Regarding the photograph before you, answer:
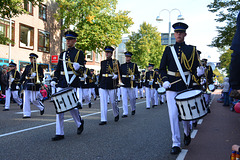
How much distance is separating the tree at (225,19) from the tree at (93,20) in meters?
9.35

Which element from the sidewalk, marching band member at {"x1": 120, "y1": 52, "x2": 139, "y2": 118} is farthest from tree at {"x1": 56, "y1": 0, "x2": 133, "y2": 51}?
the sidewalk

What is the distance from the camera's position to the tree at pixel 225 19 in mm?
22594

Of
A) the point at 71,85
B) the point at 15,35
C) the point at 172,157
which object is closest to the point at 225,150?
the point at 172,157

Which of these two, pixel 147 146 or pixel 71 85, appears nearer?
pixel 147 146

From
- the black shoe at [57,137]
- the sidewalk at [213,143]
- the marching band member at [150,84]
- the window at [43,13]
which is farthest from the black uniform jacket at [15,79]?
the window at [43,13]

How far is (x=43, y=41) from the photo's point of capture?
2905 centimetres

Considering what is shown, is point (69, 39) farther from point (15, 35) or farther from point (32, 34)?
point (32, 34)

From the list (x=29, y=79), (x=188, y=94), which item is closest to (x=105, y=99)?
(x=29, y=79)

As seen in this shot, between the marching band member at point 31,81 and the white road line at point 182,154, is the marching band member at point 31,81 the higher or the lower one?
the higher one

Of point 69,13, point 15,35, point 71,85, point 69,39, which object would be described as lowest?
point 71,85

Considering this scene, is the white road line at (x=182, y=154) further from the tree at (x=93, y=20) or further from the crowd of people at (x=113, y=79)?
the tree at (x=93, y=20)

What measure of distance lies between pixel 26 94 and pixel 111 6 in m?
21.1

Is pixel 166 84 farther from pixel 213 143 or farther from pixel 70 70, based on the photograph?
pixel 70 70

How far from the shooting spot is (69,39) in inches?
260
